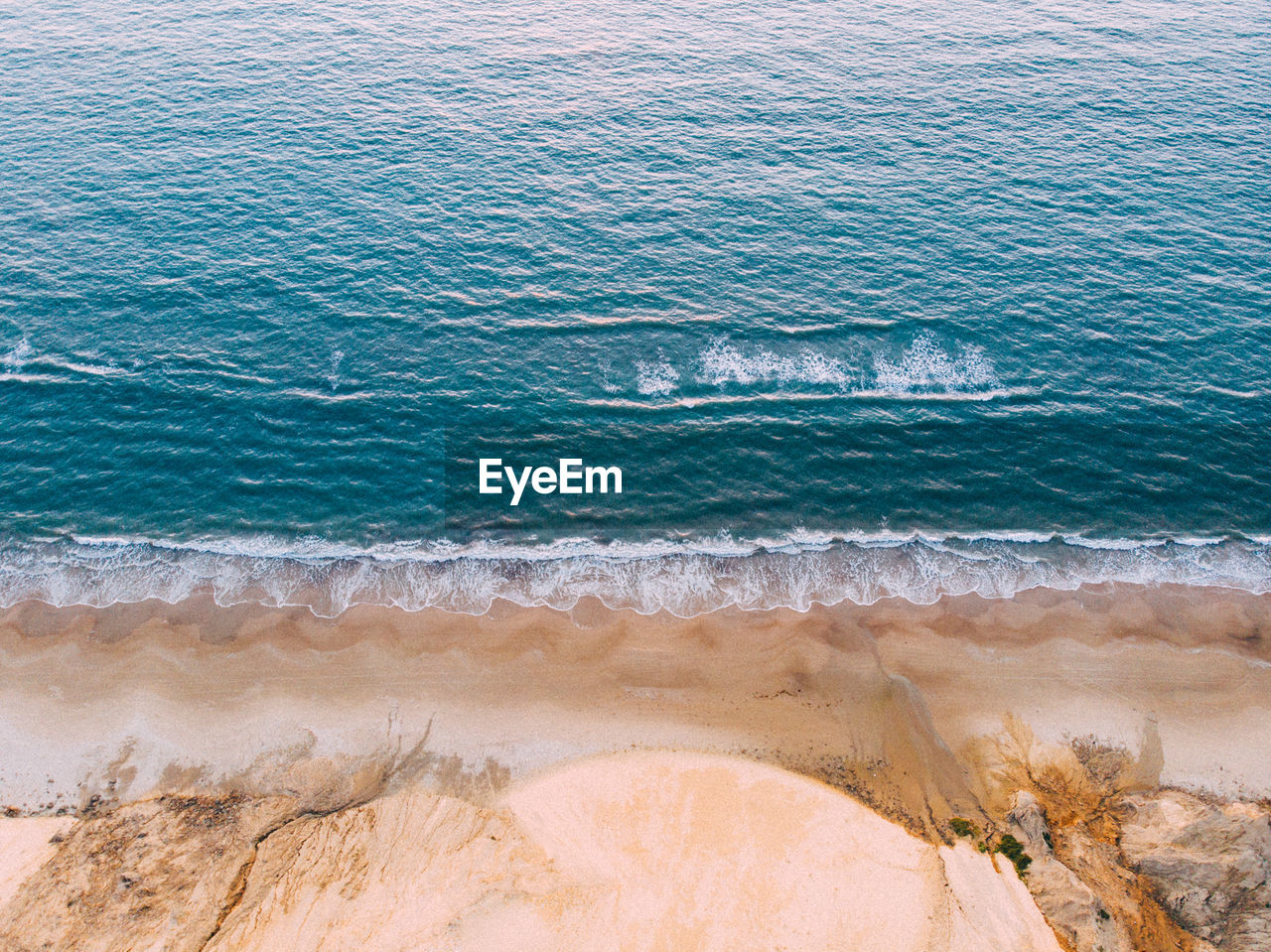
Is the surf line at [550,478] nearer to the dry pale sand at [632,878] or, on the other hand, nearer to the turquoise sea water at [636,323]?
the turquoise sea water at [636,323]

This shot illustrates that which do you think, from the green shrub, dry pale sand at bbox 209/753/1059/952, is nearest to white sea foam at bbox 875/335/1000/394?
the green shrub

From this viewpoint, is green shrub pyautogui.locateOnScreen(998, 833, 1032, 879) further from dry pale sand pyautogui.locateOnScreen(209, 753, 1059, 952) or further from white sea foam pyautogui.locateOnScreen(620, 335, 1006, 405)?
white sea foam pyautogui.locateOnScreen(620, 335, 1006, 405)

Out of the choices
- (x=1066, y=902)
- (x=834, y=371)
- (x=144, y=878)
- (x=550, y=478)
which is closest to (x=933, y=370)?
(x=834, y=371)

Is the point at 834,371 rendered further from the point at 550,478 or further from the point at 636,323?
the point at 550,478

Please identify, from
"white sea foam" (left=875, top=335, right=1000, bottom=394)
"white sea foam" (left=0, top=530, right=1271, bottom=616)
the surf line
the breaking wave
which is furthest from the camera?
"white sea foam" (left=875, top=335, right=1000, bottom=394)

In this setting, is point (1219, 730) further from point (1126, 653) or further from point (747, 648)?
point (747, 648)

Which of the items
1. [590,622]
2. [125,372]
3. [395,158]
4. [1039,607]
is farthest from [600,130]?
[1039,607]
